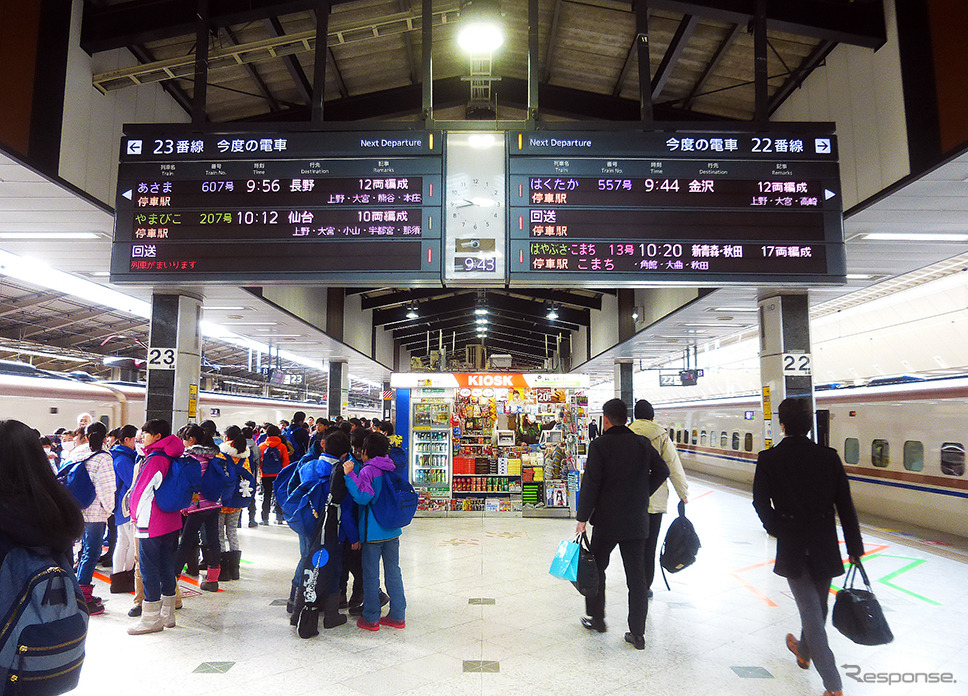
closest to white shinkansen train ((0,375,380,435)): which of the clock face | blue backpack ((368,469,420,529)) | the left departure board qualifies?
the left departure board

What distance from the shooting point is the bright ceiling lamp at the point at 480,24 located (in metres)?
5.12

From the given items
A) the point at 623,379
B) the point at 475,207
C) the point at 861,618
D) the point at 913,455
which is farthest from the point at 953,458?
the point at 623,379

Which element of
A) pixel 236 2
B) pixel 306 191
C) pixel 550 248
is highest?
pixel 236 2

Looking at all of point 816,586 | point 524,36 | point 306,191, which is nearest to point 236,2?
point 306,191

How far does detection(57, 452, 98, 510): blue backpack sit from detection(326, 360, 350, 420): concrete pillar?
10.8 meters

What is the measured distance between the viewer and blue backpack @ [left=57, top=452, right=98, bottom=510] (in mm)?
5348

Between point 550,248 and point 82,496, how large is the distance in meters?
4.58

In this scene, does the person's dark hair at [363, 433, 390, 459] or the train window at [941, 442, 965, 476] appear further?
the train window at [941, 442, 965, 476]

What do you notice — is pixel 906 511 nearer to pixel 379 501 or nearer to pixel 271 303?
pixel 379 501

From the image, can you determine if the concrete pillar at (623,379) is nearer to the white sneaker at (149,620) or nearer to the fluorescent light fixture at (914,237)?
the fluorescent light fixture at (914,237)

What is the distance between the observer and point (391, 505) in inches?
195

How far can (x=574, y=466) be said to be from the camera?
1107 centimetres

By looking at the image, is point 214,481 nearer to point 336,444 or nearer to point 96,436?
point 96,436

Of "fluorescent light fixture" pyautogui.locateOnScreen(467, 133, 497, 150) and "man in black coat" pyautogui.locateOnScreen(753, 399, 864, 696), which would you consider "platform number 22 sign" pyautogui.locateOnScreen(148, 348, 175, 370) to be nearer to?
"fluorescent light fixture" pyautogui.locateOnScreen(467, 133, 497, 150)
